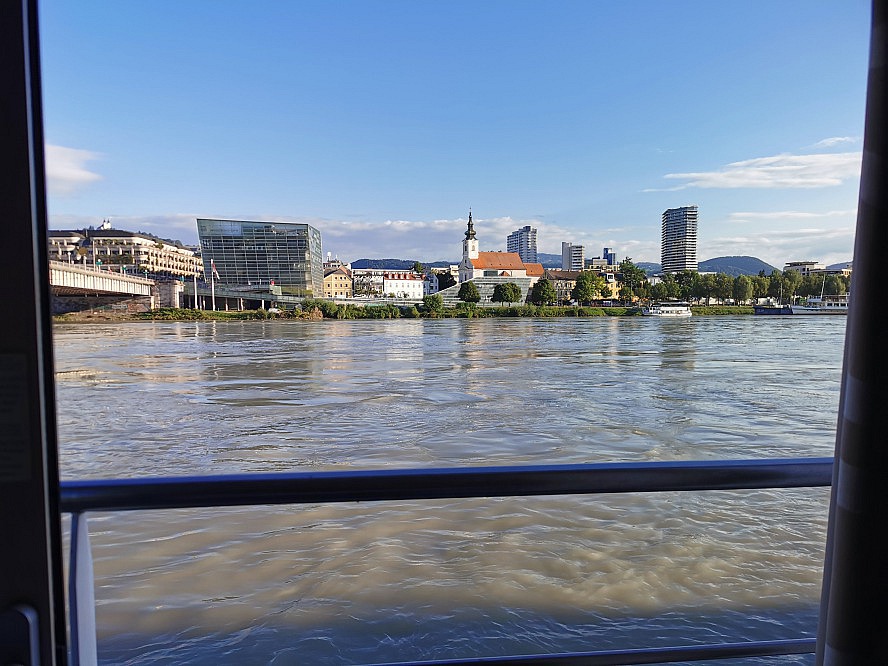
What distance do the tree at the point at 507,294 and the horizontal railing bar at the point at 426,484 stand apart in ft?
157

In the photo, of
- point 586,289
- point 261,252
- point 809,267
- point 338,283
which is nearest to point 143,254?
point 261,252

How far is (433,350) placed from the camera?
18078 millimetres

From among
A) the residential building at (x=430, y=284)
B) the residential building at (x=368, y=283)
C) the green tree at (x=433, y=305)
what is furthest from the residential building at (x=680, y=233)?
the residential building at (x=430, y=284)

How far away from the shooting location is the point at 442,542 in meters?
3.42

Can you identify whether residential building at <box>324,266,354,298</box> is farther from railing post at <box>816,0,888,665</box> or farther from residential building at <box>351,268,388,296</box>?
railing post at <box>816,0,888,665</box>

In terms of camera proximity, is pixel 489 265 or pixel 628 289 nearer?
pixel 628 289

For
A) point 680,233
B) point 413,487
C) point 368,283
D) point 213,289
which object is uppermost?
point 680,233

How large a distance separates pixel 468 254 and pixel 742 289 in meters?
31.3

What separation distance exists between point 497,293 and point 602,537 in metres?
45.8

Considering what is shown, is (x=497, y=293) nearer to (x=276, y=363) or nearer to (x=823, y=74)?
(x=276, y=363)

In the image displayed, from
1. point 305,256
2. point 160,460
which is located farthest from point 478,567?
point 305,256

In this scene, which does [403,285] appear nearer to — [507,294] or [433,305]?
[507,294]

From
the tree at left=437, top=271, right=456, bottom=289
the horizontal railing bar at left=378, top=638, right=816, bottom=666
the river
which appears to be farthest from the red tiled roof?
the horizontal railing bar at left=378, top=638, right=816, bottom=666

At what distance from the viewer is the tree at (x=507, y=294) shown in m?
48.3
